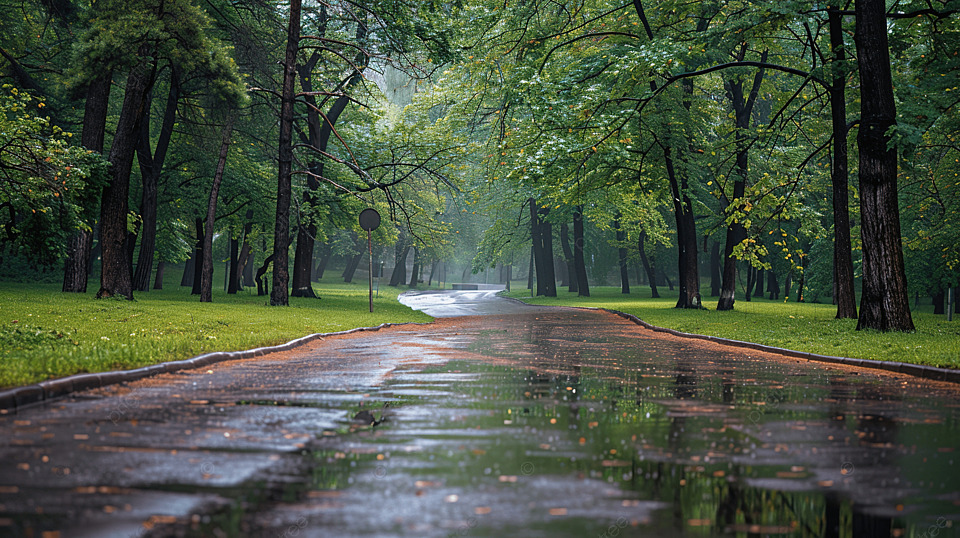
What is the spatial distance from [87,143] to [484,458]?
2568 cm

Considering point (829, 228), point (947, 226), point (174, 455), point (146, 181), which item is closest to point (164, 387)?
point (174, 455)

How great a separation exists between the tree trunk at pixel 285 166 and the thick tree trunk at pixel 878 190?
59.8ft

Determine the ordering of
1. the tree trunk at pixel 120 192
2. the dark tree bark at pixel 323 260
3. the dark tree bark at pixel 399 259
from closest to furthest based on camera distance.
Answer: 1. the tree trunk at pixel 120 192
2. the dark tree bark at pixel 399 259
3. the dark tree bark at pixel 323 260

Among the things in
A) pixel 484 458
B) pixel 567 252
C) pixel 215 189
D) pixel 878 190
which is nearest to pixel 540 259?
pixel 567 252

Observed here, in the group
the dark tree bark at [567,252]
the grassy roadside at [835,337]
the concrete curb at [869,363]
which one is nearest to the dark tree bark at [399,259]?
the dark tree bark at [567,252]

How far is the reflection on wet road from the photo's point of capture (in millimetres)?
4117

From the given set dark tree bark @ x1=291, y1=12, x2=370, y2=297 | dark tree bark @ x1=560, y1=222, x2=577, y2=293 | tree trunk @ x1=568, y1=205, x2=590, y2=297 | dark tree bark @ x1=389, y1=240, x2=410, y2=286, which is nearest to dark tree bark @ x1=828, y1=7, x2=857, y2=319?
dark tree bark @ x1=291, y1=12, x2=370, y2=297

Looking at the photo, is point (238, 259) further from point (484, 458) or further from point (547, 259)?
point (484, 458)

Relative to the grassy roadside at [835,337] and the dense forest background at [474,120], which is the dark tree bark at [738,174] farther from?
the grassy roadside at [835,337]

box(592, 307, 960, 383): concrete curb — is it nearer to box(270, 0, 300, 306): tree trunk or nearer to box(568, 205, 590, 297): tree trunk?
box(270, 0, 300, 306): tree trunk

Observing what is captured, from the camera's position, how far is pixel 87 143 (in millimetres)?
26641

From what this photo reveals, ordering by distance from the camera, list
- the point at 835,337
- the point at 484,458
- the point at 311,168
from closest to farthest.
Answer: the point at 484,458 → the point at 835,337 → the point at 311,168

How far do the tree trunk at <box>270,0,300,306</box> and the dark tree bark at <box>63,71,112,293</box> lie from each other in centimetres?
589

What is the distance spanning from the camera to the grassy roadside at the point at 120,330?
32.0 ft
